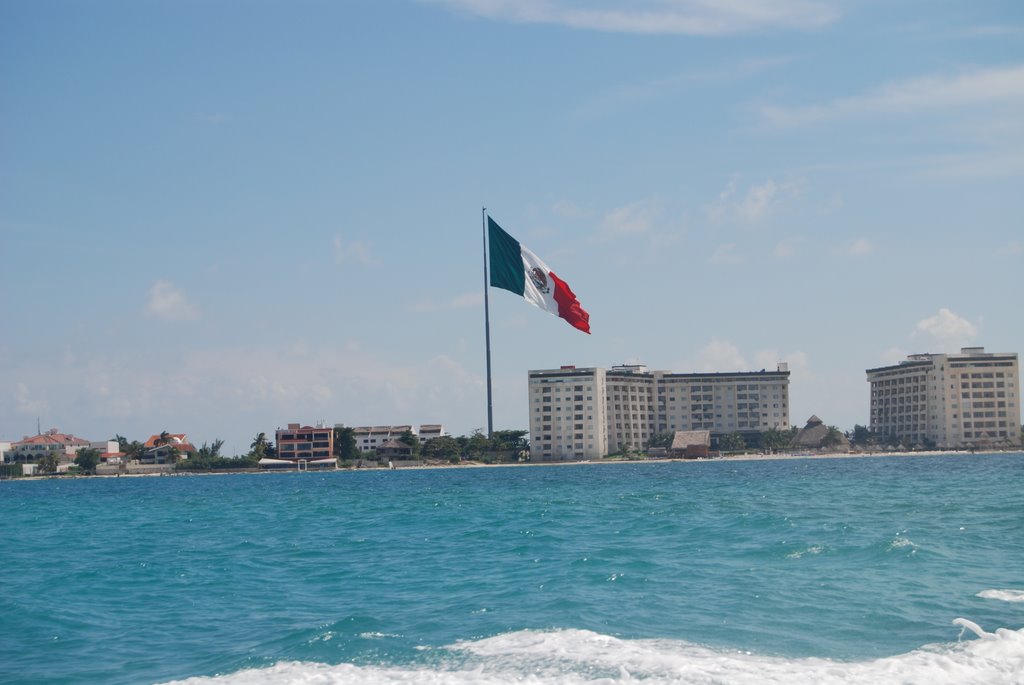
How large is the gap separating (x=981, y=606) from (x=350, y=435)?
149m

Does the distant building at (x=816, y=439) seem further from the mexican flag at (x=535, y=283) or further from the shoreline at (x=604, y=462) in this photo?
the mexican flag at (x=535, y=283)

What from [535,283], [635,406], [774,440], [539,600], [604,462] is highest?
[535,283]

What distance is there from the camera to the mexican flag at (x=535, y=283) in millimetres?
27781

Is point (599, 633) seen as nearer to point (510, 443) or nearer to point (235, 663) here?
point (235, 663)

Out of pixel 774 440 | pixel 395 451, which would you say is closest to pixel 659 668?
pixel 395 451

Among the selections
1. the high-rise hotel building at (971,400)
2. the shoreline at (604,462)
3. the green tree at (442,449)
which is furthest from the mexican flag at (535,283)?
the high-rise hotel building at (971,400)

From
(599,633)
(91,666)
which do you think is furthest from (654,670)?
(91,666)

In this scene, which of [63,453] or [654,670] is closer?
[654,670]

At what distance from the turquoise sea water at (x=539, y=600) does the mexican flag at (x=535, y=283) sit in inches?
254

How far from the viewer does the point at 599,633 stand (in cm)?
1755

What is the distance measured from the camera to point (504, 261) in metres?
28.1

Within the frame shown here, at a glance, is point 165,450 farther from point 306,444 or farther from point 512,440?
point 512,440

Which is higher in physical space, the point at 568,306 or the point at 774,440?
the point at 568,306

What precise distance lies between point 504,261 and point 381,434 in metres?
151
